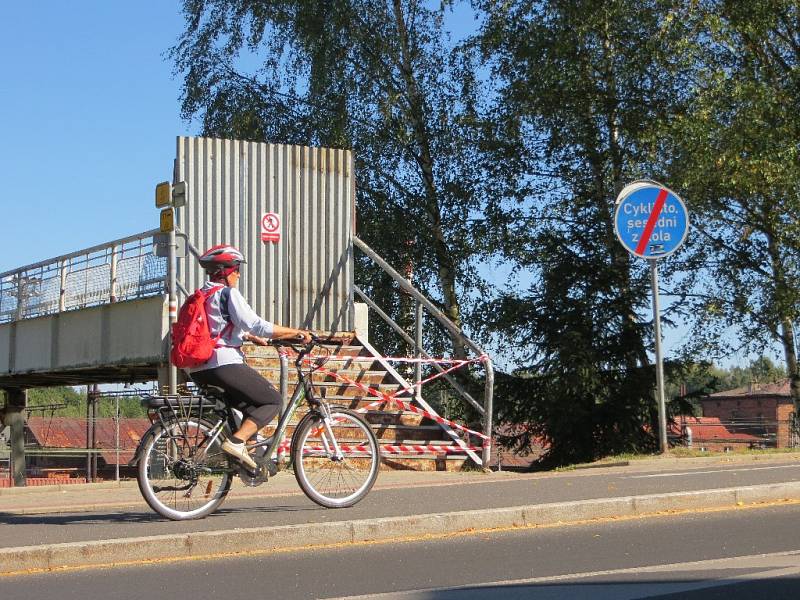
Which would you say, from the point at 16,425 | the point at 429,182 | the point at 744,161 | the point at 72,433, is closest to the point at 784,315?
the point at 744,161

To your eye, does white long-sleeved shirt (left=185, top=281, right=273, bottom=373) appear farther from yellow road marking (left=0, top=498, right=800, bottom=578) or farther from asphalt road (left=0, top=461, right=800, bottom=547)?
yellow road marking (left=0, top=498, right=800, bottom=578)

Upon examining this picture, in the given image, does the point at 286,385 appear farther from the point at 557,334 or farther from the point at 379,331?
the point at 379,331

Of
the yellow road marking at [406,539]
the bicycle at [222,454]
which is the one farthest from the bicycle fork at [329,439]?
the yellow road marking at [406,539]

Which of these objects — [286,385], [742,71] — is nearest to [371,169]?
[742,71]

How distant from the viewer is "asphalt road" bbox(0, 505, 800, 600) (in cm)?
623

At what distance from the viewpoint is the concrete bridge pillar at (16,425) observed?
102 ft

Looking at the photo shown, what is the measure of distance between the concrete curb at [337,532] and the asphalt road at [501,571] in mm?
152

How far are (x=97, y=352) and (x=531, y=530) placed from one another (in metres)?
13.5

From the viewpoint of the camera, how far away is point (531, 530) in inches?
345

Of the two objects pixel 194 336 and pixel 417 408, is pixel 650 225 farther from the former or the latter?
pixel 194 336

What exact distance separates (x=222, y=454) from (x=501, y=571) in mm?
2760

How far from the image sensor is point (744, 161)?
2225 centimetres

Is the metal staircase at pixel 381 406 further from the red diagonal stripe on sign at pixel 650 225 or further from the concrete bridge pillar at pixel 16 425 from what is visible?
the concrete bridge pillar at pixel 16 425

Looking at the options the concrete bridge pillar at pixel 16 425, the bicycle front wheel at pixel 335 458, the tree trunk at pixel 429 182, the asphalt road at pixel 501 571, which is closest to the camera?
the asphalt road at pixel 501 571
